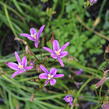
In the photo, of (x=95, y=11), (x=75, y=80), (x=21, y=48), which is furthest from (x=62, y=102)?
(x=95, y=11)

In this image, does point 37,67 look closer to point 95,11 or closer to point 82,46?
point 82,46

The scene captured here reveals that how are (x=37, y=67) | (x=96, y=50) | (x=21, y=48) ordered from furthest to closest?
(x=21, y=48) < (x=96, y=50) < (x=37, y=67)

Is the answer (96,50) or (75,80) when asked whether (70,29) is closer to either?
(96,50)

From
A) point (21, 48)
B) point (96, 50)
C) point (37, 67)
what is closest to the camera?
point (37, 67)

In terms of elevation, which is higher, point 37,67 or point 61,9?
point 61,9

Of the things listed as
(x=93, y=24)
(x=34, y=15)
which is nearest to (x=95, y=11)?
(x=93, y=24)

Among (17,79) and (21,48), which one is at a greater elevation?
(21,48)

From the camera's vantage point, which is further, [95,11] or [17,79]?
[95,11]

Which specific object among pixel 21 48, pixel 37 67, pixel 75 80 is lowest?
pixel 75 80

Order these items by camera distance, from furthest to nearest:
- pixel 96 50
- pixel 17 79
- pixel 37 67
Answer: pixel 96 50 < pixel 17 79 < pixel 37 67
